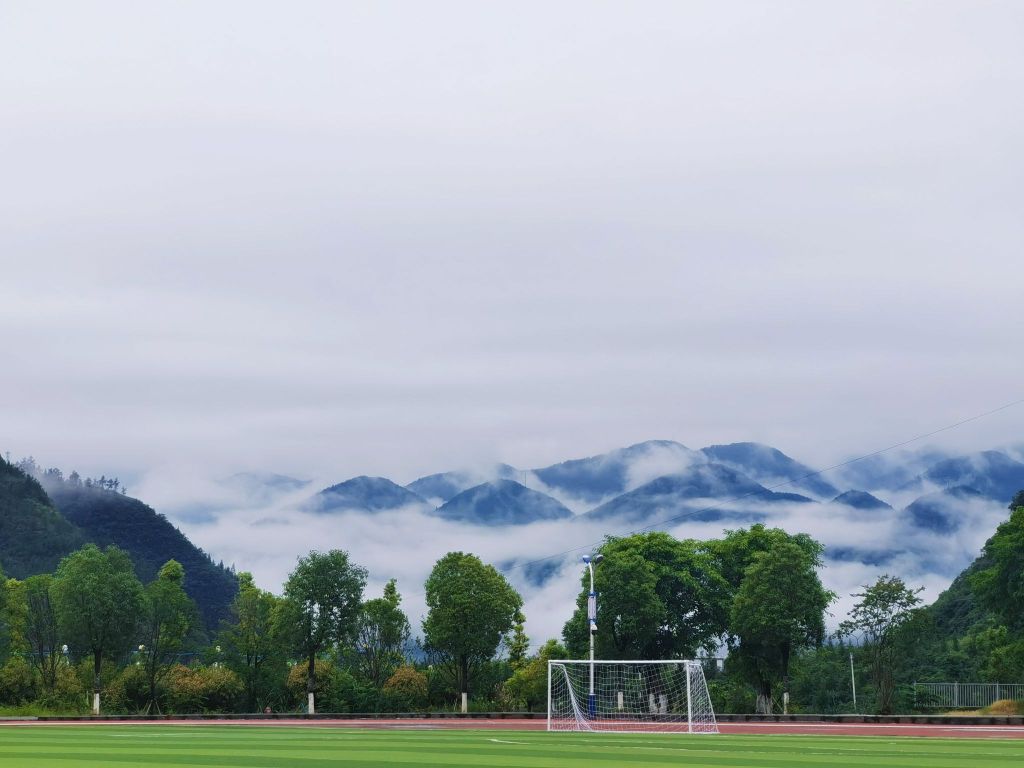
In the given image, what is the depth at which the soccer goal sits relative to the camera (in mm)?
42750

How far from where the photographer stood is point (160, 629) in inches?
2603

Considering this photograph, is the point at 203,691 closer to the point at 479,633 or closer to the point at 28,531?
the point at 479,633

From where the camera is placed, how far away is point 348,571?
6394cm

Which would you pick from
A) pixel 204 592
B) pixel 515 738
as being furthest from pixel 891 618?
pixel 204 592

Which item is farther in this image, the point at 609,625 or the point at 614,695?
the point at 609,625

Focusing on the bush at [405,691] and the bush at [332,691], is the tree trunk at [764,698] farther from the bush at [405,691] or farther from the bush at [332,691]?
the bush at [332,691]

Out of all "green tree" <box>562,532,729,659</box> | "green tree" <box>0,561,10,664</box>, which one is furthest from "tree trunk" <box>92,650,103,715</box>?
"green tree" <box>562,532,729,659</box>

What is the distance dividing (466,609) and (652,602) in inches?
356

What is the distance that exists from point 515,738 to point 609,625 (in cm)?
3155

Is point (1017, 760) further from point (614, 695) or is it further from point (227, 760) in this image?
point (614, 695)

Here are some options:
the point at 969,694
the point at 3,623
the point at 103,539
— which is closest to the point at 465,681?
the point at 969,694

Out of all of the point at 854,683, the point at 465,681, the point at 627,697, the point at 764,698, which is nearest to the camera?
the point at 627,697

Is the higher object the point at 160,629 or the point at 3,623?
the point at 3,623

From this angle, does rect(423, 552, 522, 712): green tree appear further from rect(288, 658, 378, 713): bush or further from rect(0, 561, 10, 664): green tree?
rect(0, 561, 10, 664): green tree
